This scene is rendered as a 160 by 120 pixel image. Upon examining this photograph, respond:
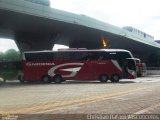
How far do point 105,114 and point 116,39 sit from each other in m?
77.5

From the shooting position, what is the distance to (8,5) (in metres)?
52.5

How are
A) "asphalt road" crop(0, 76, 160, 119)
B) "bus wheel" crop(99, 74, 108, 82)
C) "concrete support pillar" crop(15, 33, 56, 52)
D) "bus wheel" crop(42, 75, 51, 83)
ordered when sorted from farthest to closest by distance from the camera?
"concrete support pillar" crop(15, 33, 56, 52) → "bus wheel" crop(42, 75, 51, 83) → "bus wheel" crop(99, 74, 108, 82) → "asphalt road" crop(0, 76, 160, 119)

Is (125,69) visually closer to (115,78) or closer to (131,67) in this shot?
(131,67)

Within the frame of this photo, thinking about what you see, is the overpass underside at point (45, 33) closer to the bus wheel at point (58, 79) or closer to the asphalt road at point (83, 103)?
the bus wheel at point (58, 79)

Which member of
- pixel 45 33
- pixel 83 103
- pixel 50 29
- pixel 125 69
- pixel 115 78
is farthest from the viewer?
pixel 45 33

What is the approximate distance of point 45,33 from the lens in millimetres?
72875

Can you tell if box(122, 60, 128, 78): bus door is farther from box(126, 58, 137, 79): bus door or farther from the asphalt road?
the asphalt road

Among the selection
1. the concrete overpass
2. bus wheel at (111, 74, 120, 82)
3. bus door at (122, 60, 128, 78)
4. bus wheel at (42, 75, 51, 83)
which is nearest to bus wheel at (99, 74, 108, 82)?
bus wheel at (111, 74, 120, 82)

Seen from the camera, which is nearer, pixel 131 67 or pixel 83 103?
pixel 83 103

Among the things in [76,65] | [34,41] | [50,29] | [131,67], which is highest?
[50,29]

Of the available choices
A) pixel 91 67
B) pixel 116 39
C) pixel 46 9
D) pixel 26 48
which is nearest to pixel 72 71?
pixel 91 67

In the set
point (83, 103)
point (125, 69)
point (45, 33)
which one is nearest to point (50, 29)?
point (45, 33)

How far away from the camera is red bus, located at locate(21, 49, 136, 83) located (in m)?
39.5

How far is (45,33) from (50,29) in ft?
11.3
